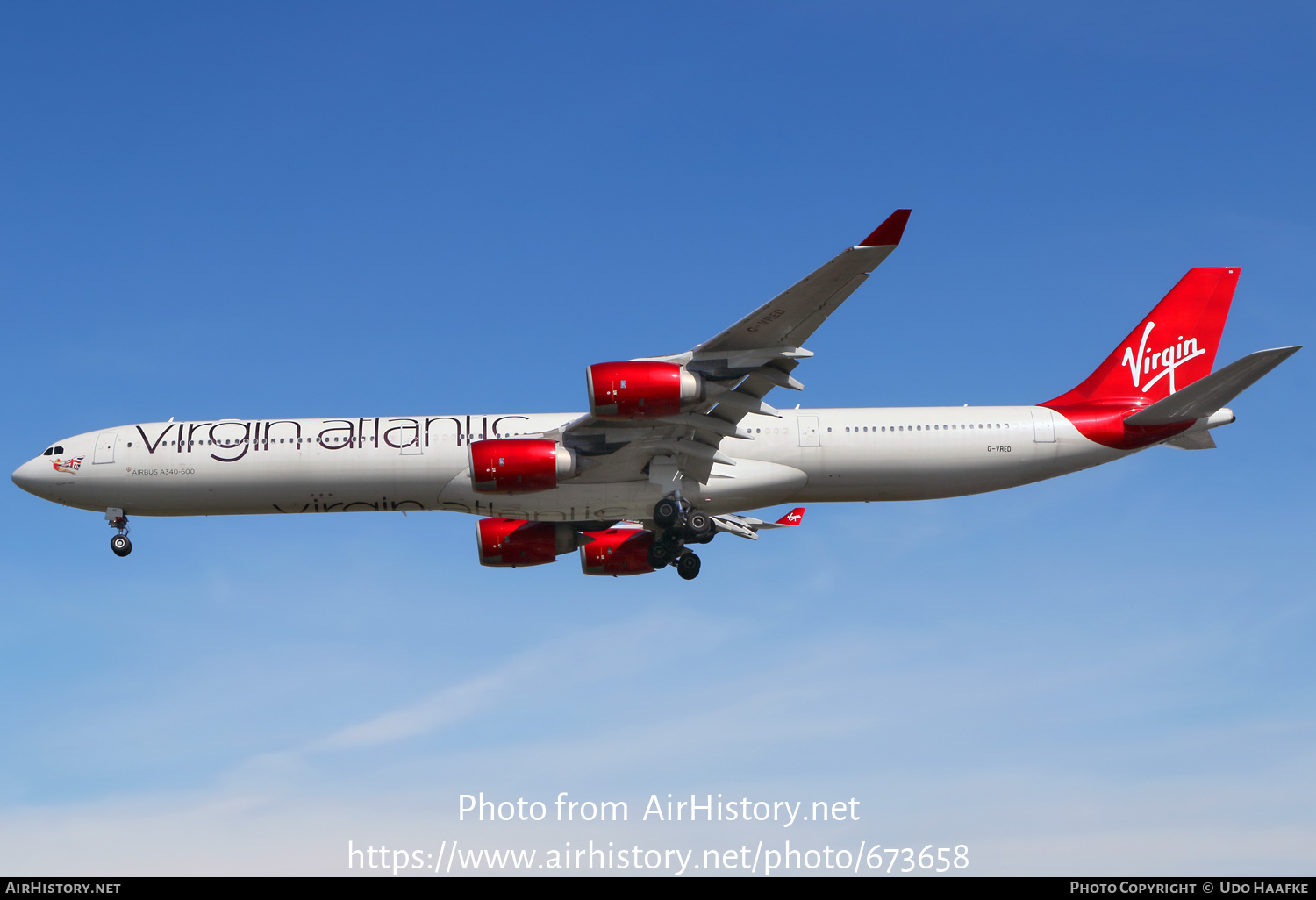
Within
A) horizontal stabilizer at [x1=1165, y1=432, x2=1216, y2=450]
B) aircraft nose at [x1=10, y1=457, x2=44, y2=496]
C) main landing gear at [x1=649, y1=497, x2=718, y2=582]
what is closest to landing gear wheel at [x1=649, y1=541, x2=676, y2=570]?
main landing gear at [x1=649, y1=497, x2=718, y2=582]

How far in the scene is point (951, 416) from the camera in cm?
3025

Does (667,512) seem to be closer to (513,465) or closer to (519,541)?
(513,465)

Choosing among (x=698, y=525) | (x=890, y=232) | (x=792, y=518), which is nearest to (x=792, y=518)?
(x=792, y=518)

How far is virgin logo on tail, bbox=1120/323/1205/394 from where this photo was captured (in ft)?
105

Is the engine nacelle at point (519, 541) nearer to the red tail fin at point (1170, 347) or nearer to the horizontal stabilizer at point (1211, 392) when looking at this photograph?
the red tail fin at point (1170, 347)

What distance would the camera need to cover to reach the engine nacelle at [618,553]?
111ft

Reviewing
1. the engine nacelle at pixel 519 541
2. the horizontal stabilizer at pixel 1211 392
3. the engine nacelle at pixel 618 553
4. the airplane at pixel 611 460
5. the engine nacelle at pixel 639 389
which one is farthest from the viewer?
the engine nacelle at pixel 618 553

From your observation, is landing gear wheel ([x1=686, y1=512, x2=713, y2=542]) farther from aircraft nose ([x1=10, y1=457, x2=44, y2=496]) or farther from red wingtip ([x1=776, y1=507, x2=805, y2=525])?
aircraft nose ([x1=10, y1=457, x2=44, y2=496])

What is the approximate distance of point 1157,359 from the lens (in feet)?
106

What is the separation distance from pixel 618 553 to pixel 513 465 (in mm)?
7218

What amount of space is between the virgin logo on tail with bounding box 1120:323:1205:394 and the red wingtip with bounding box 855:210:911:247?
12518 mm

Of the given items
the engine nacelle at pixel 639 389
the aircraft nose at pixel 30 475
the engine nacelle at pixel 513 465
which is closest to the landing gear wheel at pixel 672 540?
the engine nacelle at pixel 513 465

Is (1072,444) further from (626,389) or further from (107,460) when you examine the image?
(107,460)

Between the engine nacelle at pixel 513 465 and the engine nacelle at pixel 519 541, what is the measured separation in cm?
548
